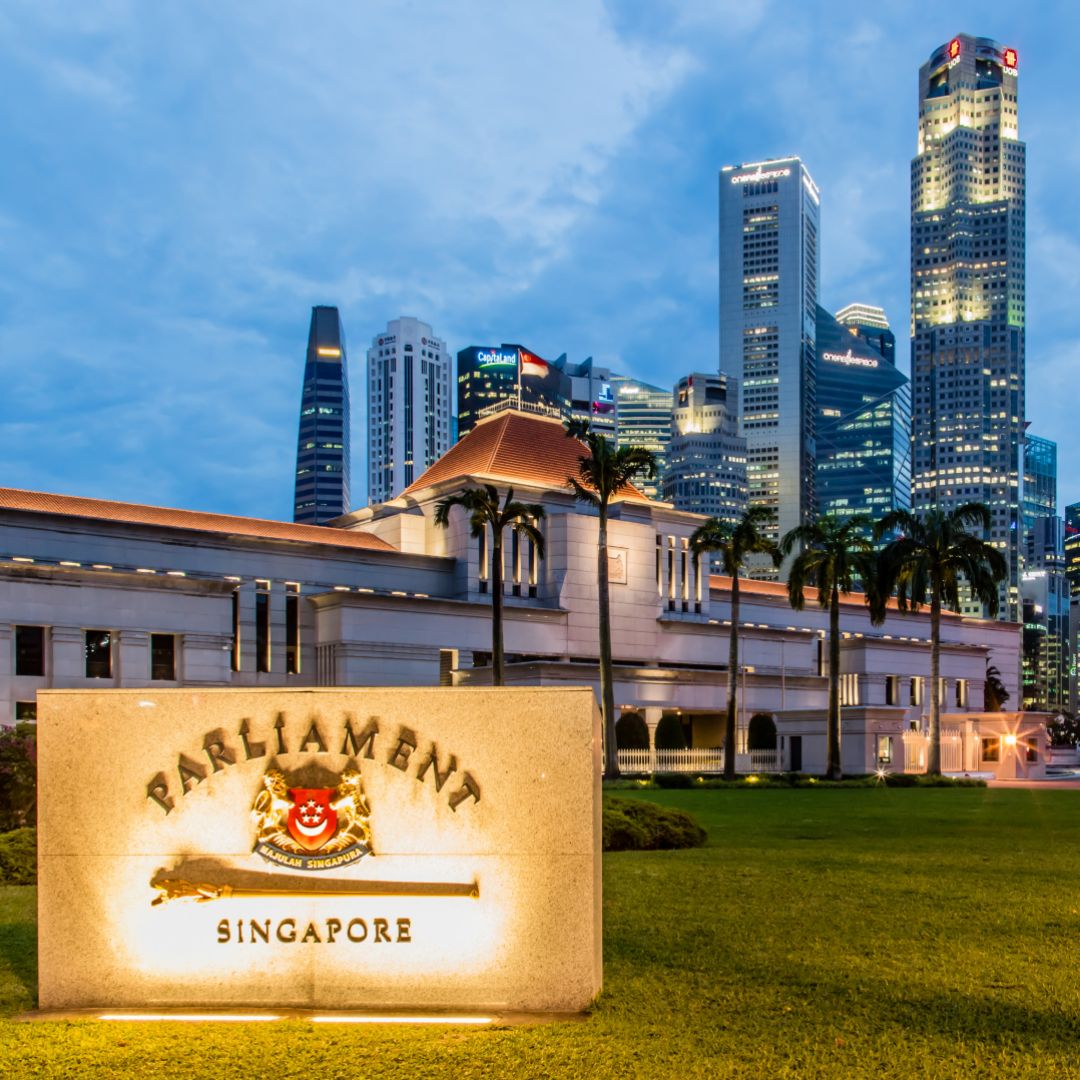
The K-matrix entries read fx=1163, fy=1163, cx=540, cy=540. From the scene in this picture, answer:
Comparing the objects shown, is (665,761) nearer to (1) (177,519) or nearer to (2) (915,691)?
(1) (177,519)

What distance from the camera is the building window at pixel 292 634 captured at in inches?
2357

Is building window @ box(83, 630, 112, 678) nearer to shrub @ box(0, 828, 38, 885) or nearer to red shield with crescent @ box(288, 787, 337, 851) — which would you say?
shrub @ box(0, 828, 38, 885)

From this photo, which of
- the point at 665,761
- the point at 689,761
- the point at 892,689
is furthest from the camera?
the point at 892,689

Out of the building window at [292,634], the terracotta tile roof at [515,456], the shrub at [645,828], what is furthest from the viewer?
the terracotta tile roof at [515,456]

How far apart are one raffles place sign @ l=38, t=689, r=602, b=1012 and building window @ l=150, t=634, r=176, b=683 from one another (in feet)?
153

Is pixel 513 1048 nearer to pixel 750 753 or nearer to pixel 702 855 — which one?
pixel 702 855

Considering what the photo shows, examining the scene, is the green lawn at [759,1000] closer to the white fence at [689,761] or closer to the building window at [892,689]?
the white fence at [689,761]

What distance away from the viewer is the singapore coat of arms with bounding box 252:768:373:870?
8.23 m

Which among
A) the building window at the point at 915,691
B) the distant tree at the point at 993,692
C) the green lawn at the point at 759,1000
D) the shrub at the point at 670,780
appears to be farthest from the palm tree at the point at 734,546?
the distant tree at the point at 993,692

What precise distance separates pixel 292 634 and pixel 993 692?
62.2 m

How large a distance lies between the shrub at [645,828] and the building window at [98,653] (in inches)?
1463

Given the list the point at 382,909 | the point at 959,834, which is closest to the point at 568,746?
the point at 382,909

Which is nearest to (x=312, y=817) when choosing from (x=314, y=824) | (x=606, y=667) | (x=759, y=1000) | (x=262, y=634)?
(x=314, y=824)

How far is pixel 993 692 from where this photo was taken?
9606 cm
